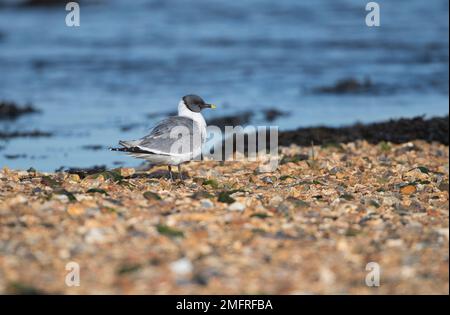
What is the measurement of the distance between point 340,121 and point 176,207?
8.80 m

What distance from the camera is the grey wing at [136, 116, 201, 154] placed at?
8711 mm

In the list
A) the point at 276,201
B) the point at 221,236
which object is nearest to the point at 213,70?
the point at 276,201

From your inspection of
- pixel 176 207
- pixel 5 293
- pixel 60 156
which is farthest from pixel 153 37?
pixel 5 293

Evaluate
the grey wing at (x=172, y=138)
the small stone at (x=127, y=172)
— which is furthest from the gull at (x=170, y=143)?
the small stone at (x=127, y=172)

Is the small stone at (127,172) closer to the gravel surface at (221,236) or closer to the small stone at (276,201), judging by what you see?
the gravel surface at (221,236)

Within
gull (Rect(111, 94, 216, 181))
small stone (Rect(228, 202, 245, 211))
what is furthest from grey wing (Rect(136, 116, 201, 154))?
small stone (Rect(228, 202, 245, 211))

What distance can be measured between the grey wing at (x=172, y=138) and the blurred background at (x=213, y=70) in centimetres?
330

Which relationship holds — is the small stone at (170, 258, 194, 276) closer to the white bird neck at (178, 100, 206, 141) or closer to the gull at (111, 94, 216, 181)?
the gull at (111, 94, 216, 181)

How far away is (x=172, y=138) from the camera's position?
28.9 ft

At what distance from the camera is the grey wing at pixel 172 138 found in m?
8.71

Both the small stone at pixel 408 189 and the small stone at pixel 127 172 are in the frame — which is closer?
the small stone at pixel 408 189

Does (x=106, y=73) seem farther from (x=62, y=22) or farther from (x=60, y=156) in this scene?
(x=62, y=22)

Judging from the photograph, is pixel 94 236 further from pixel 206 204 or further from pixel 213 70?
pixel 213 70

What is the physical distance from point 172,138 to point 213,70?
13.0 metres
